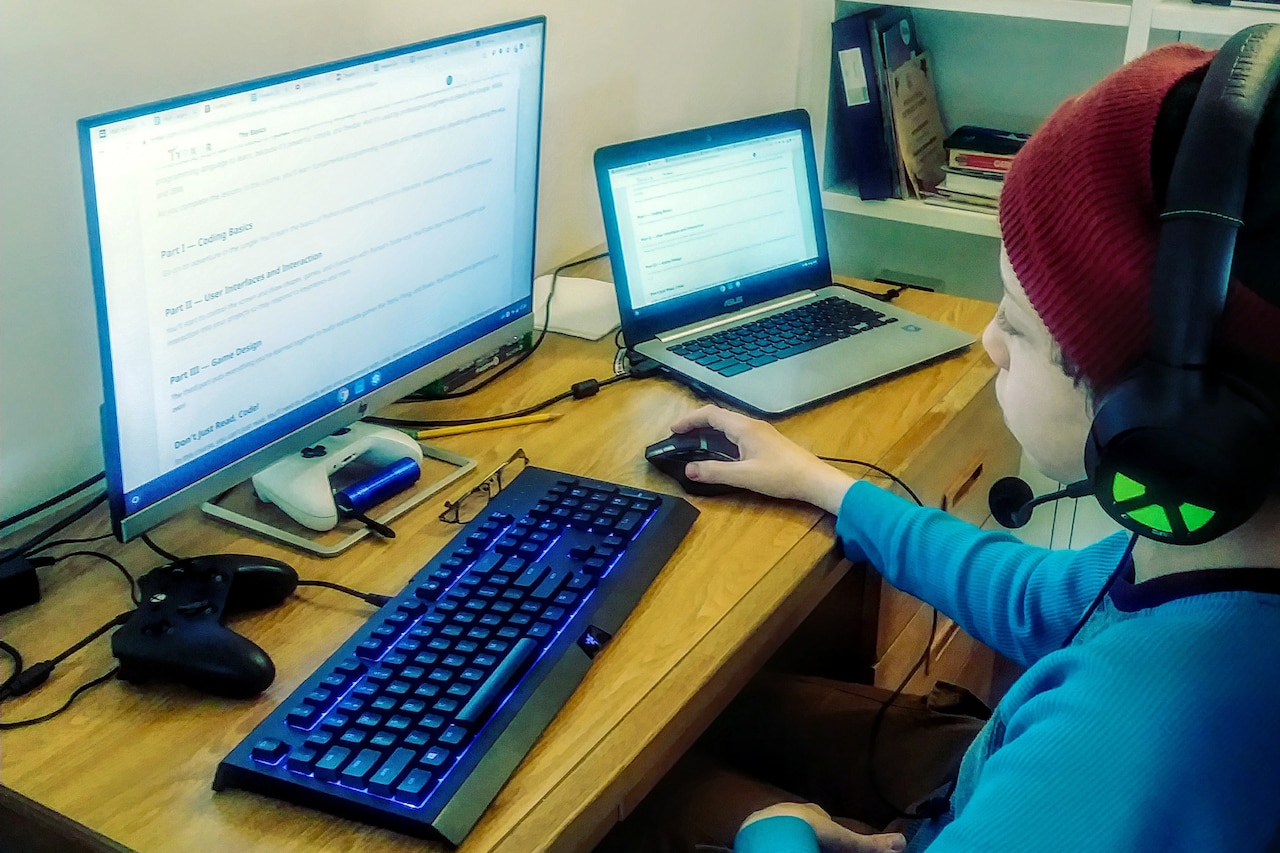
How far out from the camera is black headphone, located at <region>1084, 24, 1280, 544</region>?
0.60 metres

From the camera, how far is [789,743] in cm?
122

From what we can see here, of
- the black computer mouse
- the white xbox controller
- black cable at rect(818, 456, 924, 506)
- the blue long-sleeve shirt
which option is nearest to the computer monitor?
the white xbox controller

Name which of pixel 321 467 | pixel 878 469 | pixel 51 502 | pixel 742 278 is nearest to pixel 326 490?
pixel 321 467

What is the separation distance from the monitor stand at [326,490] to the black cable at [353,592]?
0.15ft

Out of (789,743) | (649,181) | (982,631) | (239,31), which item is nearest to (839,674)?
(789,743)

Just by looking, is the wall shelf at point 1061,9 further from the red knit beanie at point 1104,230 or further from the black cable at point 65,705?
the black cable at point 65,705

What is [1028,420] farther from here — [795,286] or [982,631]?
Answer: [795,286]

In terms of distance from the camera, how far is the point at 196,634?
2.70 feet

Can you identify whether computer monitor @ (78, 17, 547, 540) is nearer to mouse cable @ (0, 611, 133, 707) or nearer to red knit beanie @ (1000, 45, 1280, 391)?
mouse cable @ (0, 611, 133, 707)

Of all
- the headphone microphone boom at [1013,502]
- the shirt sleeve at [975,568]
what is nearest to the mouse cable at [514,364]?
the shirt sleeve at [975,568]

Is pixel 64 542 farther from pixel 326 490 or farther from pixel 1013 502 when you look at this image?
pixel 1013 502

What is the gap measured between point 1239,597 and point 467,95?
0.79 meters

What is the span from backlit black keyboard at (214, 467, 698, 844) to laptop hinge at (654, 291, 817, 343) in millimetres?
377

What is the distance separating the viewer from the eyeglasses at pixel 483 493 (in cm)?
105
